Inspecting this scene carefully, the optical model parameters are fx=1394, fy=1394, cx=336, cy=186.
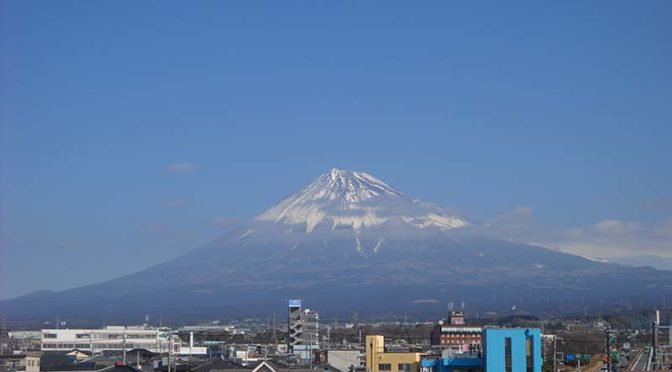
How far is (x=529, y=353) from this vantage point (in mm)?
35969

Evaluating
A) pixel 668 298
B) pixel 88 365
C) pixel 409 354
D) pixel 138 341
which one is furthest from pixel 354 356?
pixel 668 298

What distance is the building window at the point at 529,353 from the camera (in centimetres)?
A: 3591

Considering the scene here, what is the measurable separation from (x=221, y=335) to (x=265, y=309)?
9324 centimetres

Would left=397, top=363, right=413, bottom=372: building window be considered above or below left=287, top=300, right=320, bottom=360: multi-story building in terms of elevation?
below

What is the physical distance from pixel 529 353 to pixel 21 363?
47.8ft

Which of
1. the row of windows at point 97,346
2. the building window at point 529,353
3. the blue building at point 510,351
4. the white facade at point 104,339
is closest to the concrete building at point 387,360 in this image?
the blue building at point 510,351

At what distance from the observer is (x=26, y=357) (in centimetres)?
4025

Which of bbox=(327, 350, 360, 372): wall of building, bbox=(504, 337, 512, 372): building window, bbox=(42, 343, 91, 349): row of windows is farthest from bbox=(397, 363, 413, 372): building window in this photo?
bbox=(42, 343, 91, 349): row of windows

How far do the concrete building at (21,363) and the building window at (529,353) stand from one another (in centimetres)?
1370

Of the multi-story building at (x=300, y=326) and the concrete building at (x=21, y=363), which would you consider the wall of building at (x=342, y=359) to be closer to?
the concrete building at (x=21, y=363)

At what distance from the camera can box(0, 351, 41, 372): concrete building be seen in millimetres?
39094

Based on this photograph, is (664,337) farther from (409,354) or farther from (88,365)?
(88,365)

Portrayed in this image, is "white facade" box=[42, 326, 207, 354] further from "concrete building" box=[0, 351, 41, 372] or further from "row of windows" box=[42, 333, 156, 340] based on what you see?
"concrete building" box=[0, 351, 41, 372]

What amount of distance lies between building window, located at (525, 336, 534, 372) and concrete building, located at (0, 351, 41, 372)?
1370cm
